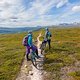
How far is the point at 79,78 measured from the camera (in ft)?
69.6

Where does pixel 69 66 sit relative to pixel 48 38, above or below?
below

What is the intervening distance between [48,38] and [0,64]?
10227 millimetres

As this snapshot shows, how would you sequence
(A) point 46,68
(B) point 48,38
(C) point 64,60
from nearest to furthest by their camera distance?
(A) point 46,68 < (C) point 64,60 < (B) point 48,38

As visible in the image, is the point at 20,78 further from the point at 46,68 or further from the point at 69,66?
the point at 69,66

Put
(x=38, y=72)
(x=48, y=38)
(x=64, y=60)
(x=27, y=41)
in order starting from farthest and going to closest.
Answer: (x=48, y=38)
(x=64, y=60)
(x=27, y=41)
(x=38, y=72)

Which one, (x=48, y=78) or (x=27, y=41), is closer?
(x=48, y=78)

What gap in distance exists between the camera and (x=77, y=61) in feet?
95.1

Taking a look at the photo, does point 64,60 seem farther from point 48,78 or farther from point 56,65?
point 48,78

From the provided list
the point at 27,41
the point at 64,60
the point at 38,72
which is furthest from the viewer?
the point at 64,60

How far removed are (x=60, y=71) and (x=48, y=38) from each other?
42.1 ft

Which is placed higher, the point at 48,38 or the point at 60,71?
the point at 48,38

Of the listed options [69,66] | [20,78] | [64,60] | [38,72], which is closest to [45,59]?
[64,60]

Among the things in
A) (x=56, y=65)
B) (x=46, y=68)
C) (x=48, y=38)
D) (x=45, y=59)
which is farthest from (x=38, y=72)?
(x=48, y=38)

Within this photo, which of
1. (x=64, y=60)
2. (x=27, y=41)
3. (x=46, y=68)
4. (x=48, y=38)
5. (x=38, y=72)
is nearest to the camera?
(x=38, y=72)
